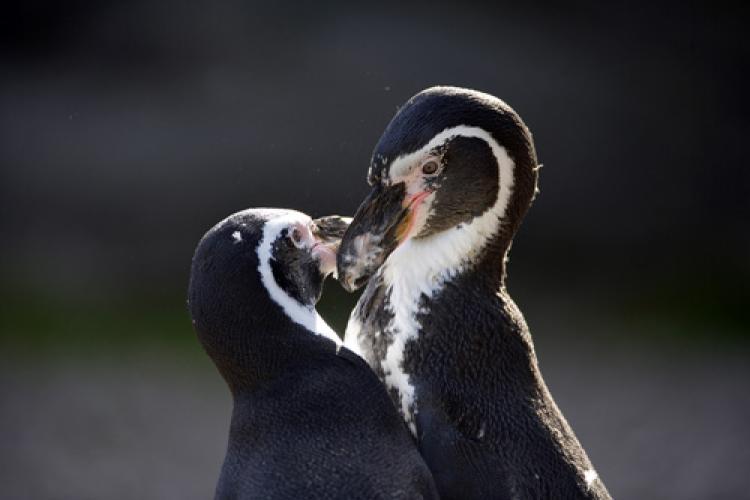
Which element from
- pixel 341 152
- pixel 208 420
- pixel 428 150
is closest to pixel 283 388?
pixel 428 150

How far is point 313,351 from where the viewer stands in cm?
275

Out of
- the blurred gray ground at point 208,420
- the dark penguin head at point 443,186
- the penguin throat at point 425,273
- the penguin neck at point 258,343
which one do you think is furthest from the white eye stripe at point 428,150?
the blurred gray ground at point 208,420

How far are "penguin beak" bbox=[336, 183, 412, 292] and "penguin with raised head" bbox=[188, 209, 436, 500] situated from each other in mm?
152

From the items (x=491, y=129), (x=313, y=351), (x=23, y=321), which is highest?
(x=491, y=129)

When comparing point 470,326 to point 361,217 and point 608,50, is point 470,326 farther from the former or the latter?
point 608,50

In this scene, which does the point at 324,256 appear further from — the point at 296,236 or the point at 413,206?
the point at 413,206

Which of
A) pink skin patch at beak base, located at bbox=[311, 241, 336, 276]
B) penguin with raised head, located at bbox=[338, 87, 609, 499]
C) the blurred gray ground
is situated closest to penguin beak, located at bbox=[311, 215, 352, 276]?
pink skin patch at beak base, located at bbox=[311, 241, 336, 276]

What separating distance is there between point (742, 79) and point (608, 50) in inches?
31.6

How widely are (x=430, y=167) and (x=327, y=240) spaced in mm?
358

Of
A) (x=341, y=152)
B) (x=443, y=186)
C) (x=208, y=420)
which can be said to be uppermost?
(x=443, y=186)

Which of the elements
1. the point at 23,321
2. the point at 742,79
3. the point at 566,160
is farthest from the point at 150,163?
the point at 742,79

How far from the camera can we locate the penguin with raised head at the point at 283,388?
2.60 meters

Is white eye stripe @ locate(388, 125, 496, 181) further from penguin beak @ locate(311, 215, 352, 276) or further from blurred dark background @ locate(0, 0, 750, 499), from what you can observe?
blurred dark background @ locate(0, 0, 750, 499)

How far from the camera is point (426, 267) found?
2.84 metres
